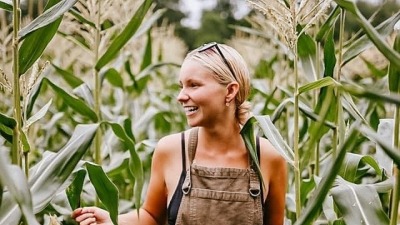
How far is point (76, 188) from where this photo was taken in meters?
2.21

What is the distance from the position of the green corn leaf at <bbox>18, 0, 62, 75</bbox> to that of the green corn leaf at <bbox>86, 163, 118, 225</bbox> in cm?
35

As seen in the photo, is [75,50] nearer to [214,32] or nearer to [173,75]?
[173,75]

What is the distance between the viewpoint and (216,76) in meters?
2.04

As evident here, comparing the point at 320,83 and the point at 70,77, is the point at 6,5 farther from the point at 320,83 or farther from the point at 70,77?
the point at 70,77

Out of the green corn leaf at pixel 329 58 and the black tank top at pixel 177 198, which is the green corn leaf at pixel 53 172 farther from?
the green corn leaf at pixel 329 58

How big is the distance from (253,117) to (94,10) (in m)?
1.08

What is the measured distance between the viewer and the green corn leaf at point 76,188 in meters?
2.19

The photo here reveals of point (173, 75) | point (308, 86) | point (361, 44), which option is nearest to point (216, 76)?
point (308, 86)

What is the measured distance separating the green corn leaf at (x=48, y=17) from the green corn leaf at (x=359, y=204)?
0.88 metres

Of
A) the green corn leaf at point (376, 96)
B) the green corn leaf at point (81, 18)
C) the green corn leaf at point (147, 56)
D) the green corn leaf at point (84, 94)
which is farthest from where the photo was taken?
the green corn leaf at point (147, 56)

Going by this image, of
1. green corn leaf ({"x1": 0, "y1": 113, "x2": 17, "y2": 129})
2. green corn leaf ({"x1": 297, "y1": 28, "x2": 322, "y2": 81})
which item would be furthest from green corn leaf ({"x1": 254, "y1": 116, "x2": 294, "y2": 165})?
green corn leaf ({"x1": 0, "y1": 113, "x2": 17, "y2": 129})

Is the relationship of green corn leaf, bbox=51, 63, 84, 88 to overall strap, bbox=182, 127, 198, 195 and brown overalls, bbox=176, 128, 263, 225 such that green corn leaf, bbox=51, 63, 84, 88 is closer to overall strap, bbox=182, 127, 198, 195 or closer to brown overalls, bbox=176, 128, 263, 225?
overall strap, bbox=182, 127, 198, 195

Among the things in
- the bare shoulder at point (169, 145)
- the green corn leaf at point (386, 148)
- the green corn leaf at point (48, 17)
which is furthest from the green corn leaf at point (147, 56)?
the green corn leaf at point (386, 148)

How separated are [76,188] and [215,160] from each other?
46 centimetres
